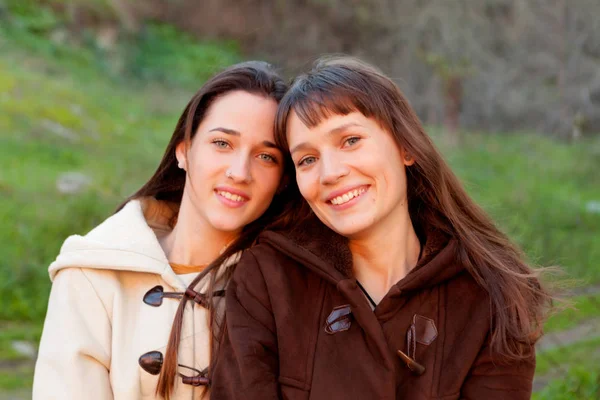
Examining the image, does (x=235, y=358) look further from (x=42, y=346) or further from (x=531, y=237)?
(x=531, y=237)

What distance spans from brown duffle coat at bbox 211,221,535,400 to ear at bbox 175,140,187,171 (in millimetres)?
614

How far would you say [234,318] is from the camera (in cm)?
261

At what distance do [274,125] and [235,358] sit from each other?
2.86ft

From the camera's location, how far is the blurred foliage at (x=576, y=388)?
379 centimetres

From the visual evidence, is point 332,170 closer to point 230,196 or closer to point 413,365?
point 230,196

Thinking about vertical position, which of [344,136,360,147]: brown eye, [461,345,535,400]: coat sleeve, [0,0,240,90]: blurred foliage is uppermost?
[0,0,240,90]: blurred foliage

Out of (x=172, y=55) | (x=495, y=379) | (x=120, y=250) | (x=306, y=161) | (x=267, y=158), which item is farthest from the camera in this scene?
(x=172, y=55)

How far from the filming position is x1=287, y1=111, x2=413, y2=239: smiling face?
263cm

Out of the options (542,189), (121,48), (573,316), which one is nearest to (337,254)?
(573,316)

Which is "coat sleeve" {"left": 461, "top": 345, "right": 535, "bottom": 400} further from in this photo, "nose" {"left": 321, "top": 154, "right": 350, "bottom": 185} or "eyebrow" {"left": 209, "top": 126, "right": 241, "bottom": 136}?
"eyebrow" {"left": 209, "top": 126, "right": 241, "bottom": 136}

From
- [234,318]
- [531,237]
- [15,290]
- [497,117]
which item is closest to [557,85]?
[531,237]

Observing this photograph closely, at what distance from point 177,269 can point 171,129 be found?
5997 mm

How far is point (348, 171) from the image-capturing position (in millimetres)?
2625

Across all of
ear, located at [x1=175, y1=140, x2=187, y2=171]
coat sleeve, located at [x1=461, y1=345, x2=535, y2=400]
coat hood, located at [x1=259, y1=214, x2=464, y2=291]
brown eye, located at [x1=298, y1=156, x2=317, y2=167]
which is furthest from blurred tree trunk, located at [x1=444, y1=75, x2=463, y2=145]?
→ coat sleeve, located at [x1=461, y1=345, x2=535, y2=400]
